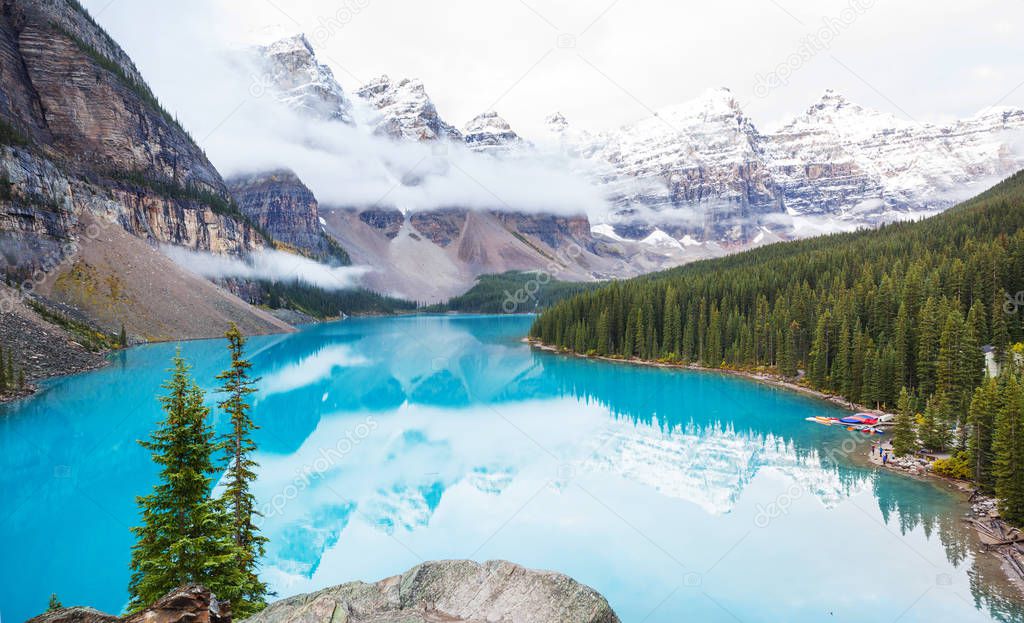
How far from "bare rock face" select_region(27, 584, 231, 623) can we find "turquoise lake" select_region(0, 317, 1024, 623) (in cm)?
1187

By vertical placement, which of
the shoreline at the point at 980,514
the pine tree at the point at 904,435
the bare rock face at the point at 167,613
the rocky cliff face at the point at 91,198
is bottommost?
the shoreline at the point at 980,514

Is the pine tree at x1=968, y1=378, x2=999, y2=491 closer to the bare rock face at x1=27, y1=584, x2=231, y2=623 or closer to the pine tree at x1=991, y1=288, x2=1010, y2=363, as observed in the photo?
the pine tree at x1=991, y1=288, x2=1010, y2=363

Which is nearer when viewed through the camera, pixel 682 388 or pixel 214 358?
pixel 682 388

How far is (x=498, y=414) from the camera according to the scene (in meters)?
47.1

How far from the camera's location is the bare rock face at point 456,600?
22.6ft

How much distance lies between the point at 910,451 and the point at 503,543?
74.6ft

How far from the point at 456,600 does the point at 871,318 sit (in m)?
55.5

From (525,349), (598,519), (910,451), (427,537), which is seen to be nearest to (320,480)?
(427,537)

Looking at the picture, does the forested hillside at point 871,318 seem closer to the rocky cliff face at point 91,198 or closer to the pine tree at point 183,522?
the pine tree at point 183,522

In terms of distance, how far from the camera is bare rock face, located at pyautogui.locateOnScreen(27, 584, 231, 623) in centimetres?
664

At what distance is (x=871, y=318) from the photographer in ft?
169

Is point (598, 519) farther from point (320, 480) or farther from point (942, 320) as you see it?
point (942, 320)

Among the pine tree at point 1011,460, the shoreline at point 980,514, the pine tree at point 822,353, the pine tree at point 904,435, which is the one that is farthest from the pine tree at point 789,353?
the pine tree at point 1011,460

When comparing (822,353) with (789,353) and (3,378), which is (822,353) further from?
(3,378)
